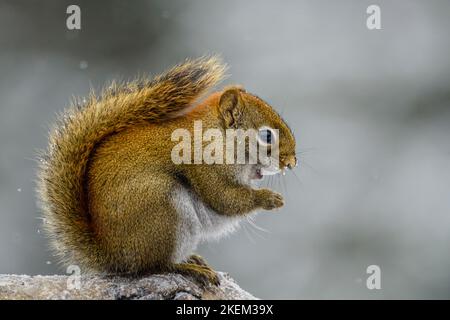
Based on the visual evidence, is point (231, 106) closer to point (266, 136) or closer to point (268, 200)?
point (266, 136)

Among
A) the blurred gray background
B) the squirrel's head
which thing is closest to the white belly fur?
the squirrel's head

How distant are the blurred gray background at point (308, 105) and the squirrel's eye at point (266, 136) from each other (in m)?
2.56

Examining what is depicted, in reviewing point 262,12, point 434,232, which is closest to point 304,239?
point 434,232

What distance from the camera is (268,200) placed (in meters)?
2.38

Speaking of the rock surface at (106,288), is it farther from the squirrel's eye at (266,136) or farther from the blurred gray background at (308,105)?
the blurred gray background at (308,105)

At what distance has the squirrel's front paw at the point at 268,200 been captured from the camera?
2385mm

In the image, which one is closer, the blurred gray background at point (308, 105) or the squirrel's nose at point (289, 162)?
the squirrel's nose at point (289, 162)

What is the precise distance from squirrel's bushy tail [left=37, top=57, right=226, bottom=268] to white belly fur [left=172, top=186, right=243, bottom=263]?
0.25m

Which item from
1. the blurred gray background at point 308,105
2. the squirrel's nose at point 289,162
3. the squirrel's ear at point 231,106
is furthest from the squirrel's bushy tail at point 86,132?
the blurred gray background at point 308,105

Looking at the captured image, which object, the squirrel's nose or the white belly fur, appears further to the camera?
the squirrel's nose

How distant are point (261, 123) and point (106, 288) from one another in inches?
27.4

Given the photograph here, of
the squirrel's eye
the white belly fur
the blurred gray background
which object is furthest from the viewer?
the blurred gray background

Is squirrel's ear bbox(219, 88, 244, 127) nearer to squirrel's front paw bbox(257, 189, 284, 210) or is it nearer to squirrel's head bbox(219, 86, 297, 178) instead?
squirrel's head bbox(219, 86, 297, 178)

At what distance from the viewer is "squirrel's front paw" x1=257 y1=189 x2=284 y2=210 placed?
2.38 metres
